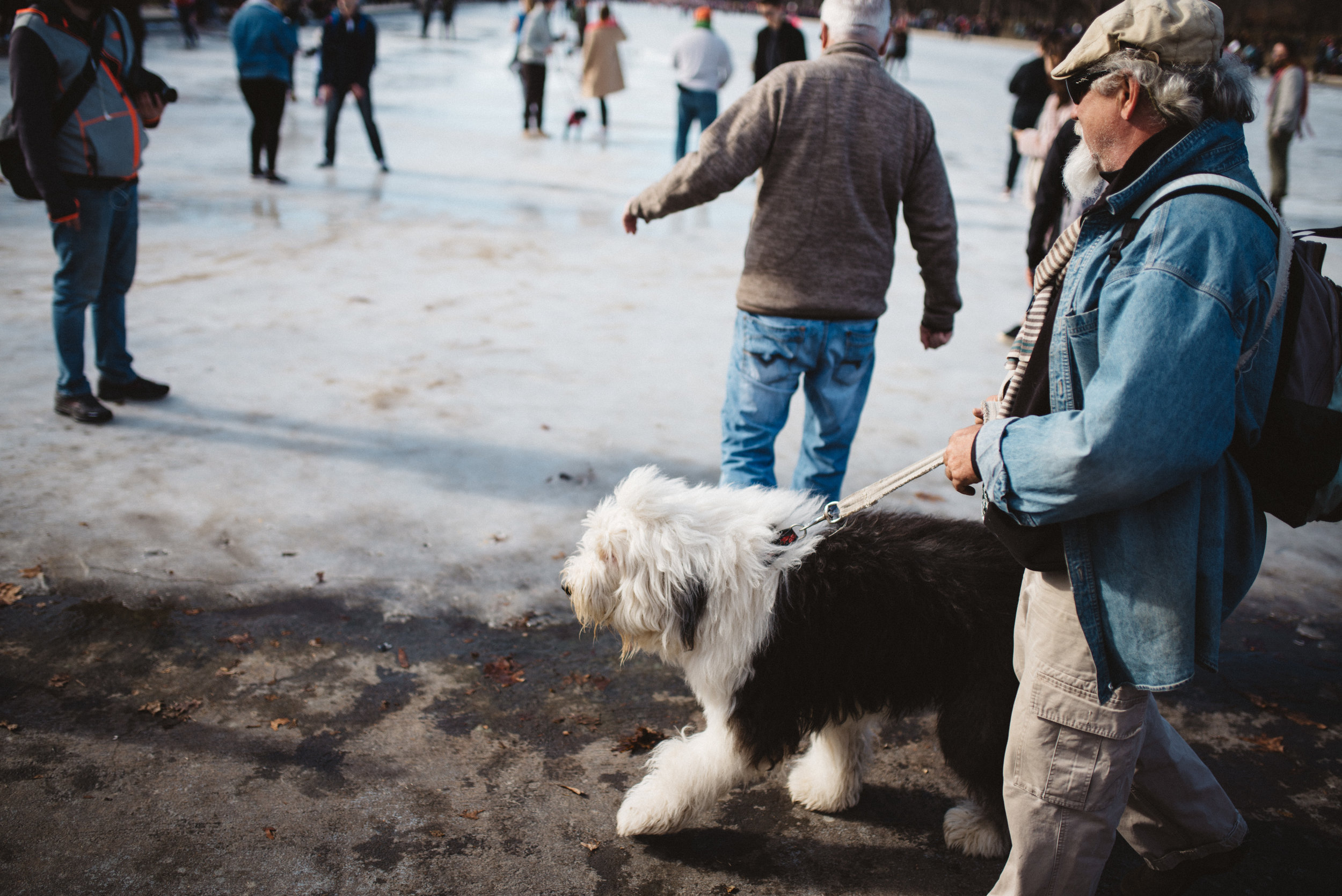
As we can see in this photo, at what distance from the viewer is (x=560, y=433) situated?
16.4 ft

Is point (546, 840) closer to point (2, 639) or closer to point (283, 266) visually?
point (2, 639)

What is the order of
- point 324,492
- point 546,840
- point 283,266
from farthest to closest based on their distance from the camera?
point 283,266
point 324,492
point 546,840

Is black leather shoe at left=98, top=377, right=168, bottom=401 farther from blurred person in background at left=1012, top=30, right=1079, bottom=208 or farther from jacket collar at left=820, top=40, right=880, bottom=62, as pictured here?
blurred person in background at left=1012, top=30, right=1079, bottom=208

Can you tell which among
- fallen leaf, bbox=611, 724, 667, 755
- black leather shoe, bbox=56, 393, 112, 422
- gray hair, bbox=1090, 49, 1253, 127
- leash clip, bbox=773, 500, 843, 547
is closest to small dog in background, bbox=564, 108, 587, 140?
black leather shoe, bbox=56, 393, 112, 422

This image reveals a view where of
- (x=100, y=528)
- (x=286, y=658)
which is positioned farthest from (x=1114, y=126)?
(x=100, y=528)

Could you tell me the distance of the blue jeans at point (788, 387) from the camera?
3.32m

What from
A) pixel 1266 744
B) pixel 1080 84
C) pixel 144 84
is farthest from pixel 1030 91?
pixel 1080 84

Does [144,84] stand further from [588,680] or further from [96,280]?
[588,680]

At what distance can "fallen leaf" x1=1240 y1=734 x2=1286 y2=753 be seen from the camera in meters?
3.01

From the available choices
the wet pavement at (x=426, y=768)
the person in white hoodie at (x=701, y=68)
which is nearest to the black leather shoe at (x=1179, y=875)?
the wet pavement at (x=426, y=768)

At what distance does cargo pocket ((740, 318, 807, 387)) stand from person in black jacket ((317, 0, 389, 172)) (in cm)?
879

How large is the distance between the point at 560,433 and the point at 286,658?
2.15 metres

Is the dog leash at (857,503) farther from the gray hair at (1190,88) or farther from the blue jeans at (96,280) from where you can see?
the blue jeans at (96,280)

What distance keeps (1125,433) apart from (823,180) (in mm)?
1940
